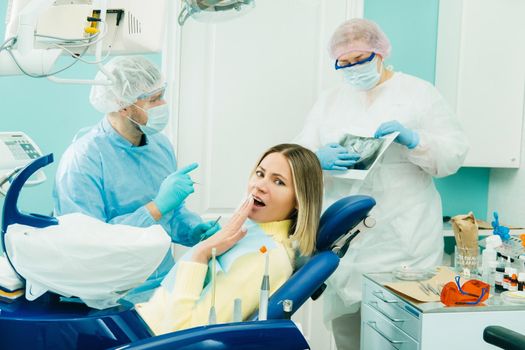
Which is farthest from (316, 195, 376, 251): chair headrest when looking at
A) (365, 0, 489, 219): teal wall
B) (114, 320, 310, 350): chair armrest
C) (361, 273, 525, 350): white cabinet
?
(365, 0, 489, 219): teal wall

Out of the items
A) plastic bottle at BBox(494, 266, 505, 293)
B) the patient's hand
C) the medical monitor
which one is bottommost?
plastic bottle at BBox(494, 266, 505, 293)

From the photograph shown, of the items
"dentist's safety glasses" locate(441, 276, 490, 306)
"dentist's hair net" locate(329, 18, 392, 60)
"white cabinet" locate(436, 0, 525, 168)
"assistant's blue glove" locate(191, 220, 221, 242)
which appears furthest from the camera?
"white cabinet" locate(436, 0, 525, 168)

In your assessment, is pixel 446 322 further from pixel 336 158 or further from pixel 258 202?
pixel 336 158

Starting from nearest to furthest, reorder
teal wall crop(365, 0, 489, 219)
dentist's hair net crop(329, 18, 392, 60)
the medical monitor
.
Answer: the medical monitor → dentist's hair net crop(329, 18, 392, 60) → teal wall crop(365, 0, 489, 219)

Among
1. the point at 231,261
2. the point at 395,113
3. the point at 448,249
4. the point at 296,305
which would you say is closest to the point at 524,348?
the point at 296,305

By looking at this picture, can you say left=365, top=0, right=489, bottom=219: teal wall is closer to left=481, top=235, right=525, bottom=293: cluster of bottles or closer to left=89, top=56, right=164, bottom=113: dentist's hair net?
left=481, top=235, right=525, bottom=293: cluster of bottles

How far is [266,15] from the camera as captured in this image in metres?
2.65

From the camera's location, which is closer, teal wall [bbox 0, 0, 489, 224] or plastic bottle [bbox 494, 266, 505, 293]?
plastic bottle [bbox 494, 266, 505, 293]

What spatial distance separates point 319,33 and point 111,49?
165 cm

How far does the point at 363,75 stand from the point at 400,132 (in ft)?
1.00

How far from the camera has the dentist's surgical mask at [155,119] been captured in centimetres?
179

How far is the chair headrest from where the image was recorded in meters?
1.41

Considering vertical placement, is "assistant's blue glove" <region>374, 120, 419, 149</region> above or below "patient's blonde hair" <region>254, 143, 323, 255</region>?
above

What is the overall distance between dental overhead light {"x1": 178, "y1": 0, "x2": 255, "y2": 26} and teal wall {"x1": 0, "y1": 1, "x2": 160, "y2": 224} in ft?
3.88
